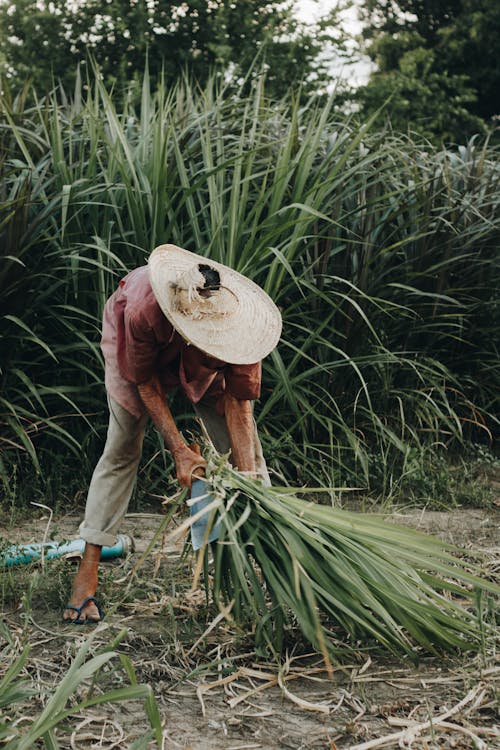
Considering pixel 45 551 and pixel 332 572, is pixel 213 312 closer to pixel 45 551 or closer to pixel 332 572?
pixel 332 572

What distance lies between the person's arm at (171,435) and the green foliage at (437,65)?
8.98m

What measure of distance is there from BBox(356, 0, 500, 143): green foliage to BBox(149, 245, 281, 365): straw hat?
349 inches

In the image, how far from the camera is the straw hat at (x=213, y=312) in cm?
236

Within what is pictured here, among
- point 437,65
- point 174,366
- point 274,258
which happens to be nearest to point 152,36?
point 437,65

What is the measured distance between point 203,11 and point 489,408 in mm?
8896

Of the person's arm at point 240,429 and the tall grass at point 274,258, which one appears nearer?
the person's arm at point 240,429

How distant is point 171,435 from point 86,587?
618 millimetres

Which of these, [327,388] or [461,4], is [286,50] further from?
[327,388]

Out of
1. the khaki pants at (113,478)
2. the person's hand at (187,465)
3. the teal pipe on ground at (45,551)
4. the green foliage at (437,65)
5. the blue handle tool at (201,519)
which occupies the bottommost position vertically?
the green foliage at (437,65)

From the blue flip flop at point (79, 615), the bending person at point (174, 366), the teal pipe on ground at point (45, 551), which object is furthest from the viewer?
the teal pipe on ground at point (45, 551)

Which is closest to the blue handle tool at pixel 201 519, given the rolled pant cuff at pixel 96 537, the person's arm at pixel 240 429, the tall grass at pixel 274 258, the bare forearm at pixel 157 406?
the bare forearm at pixel 157 406

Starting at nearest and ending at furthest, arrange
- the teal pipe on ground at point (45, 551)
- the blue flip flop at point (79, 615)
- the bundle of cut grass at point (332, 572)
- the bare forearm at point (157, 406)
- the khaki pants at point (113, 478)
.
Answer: the bundle of cut grass at point (332, 572) → the bare forearm at point (157, 406) → the blue flip flop at point (79, 615) → the khaki pants at point (113, 478) → the teal pipe on ground at point (45, 551)

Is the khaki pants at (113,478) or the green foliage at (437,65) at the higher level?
the khaki pants at (113,478)

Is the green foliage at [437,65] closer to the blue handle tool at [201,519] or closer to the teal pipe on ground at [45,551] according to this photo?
the teal pipe on ground at [45,551]
